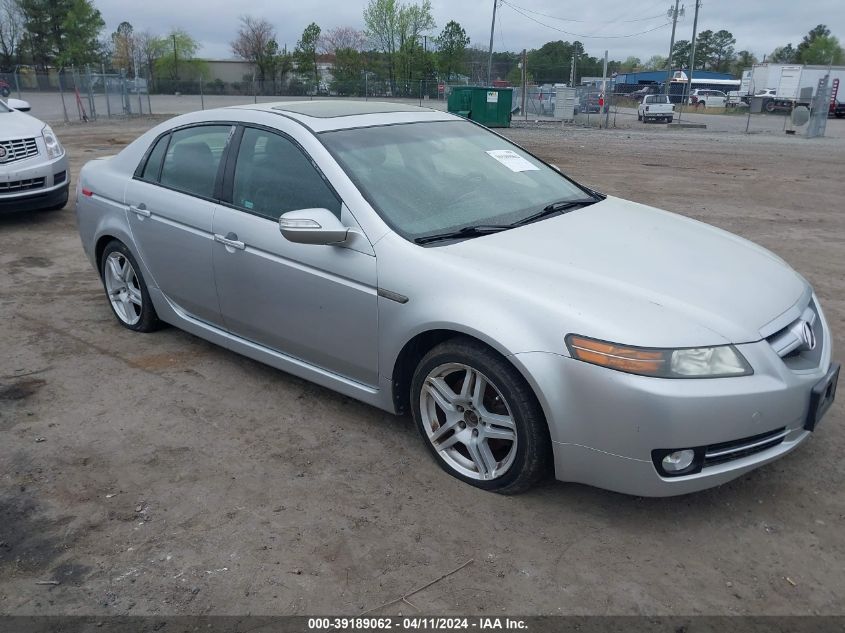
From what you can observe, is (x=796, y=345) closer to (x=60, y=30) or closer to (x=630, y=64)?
(x=60, y=30)

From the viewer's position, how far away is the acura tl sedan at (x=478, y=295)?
2.79m

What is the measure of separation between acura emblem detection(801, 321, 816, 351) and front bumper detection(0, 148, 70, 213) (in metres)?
8.13

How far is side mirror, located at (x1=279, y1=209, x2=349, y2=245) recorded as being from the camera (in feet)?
11.2

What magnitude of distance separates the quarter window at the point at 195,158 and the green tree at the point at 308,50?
70.8 meters

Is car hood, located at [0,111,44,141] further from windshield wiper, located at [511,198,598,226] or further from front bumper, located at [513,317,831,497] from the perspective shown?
front bumper, located at [513,317,831,497]

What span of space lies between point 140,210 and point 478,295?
2.70 metres

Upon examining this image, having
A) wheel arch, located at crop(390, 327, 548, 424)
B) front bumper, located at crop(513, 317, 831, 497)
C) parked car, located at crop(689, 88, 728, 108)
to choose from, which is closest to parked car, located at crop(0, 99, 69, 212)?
wheel arch, located at crop(390, 327, 548, 424)

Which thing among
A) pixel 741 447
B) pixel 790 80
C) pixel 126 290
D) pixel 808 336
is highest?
pixel 790 80

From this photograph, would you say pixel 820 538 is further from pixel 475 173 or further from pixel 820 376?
pixel 475 173

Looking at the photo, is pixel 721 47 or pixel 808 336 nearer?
pixel 808 336

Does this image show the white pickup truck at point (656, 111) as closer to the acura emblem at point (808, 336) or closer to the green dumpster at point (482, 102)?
the green dumpster at point (482, 102)

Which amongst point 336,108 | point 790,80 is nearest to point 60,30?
point 790,80

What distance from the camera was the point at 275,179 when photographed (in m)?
3.96

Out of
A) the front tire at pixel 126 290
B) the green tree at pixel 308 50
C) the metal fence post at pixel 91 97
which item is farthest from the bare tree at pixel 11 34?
the front tire at pixel 126 290
